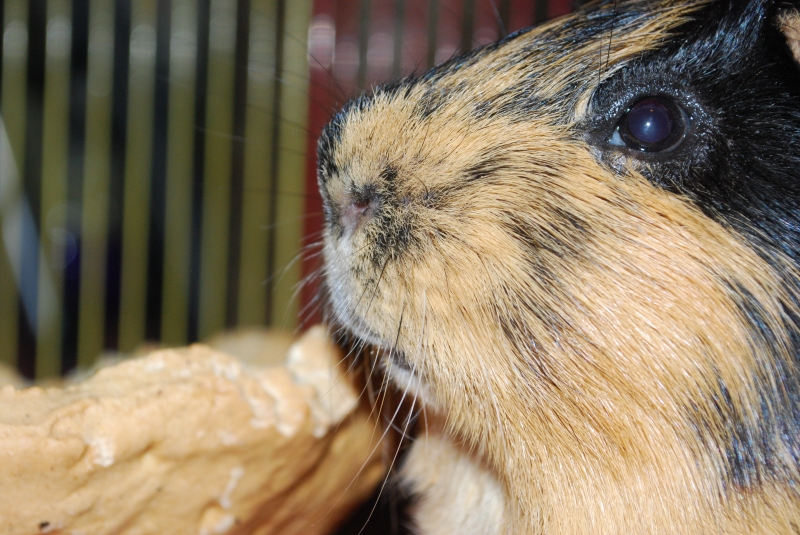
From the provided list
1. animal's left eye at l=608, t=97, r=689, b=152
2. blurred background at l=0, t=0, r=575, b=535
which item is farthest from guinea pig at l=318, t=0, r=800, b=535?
blurred background at l=0, t=0, r=575, b=535

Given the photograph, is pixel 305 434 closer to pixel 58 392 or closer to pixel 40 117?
pixel 58 392

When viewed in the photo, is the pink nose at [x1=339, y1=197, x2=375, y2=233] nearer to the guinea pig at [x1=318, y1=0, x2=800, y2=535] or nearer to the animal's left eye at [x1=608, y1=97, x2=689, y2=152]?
the guinea pig at [x1=318, y1=0, x2=800, y2=535]

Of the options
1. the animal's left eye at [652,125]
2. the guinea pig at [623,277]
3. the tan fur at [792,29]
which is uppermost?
the tan fur at [792,29]

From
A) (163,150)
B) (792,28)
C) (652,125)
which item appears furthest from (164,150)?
(792,28)

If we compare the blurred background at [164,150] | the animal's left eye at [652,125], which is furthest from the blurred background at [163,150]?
the animal's left eye at [652,125]

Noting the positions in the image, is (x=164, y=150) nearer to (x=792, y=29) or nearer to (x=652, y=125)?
(x=652, y=125)

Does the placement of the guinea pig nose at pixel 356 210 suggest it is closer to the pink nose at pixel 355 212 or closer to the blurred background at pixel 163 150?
the pink nose at pixel 355 212

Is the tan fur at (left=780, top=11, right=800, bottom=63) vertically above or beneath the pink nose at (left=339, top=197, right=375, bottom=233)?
above

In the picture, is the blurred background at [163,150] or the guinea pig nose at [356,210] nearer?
the guinea pig nose at [356,210]
